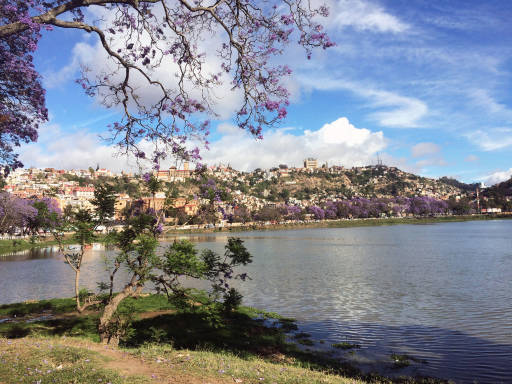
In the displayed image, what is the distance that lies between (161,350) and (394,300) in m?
17.2

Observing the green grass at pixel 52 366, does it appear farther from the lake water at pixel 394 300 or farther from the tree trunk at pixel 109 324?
the lake water at pixel 394 300

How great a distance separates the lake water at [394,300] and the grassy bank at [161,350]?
6.79ft

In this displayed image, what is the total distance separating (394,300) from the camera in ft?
77.7

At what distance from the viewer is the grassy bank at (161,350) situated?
8.00 meters

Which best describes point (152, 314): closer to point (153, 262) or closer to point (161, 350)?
point (161, 350)

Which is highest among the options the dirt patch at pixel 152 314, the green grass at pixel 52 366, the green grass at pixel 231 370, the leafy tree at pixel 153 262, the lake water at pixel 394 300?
the leafy tree at pixel 153 262

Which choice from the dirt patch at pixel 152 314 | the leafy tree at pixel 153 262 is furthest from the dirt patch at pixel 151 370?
the dirt patch at pixel 152 314

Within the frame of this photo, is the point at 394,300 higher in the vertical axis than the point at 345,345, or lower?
lower

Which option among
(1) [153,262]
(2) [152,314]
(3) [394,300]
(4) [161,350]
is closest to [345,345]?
(4) [161,350]

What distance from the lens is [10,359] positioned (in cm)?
827

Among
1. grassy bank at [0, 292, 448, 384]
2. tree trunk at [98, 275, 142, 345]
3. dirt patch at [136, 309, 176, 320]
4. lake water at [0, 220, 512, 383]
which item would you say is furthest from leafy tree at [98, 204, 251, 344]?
lake water at [0, 220, 512, 383]

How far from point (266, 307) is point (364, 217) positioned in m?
170

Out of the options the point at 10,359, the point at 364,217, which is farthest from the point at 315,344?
the point at 364,217

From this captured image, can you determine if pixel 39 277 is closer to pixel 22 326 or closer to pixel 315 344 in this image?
pixel 22 326
